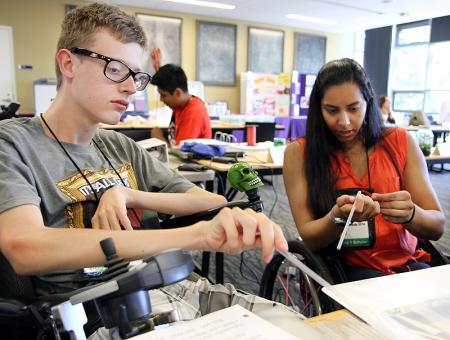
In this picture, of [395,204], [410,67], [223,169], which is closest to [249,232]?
[395,204]

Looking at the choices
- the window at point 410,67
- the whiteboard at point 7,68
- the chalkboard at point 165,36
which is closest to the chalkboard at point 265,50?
the chalkboard at point 165,36

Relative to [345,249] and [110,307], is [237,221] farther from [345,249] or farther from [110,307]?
[345,249]

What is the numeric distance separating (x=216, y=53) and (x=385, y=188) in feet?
23.9

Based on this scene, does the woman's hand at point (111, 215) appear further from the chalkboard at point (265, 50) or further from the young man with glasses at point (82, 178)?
the chalkboard at point (265, 50)

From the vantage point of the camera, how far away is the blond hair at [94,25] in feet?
3.26

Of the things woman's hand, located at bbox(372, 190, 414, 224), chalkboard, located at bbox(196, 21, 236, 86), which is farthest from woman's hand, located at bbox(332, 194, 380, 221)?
chalkboard, located at bbox(196, 21, 236, 86)

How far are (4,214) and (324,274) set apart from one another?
0.77 meters

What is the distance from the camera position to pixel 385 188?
1.33 meters

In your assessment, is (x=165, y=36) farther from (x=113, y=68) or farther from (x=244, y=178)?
(x=244, y=178)

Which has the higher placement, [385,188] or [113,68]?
[113,68]

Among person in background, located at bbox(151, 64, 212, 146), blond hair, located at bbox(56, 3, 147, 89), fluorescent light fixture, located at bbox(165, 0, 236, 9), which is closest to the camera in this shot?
blond hair, located at bbox(56, 3, 147, 89)

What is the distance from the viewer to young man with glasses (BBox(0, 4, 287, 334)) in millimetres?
722

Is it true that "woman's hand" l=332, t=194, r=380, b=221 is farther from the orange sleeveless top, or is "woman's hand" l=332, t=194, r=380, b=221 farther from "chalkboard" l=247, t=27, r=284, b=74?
"chalkboard" l=247, t=27, r=284, b=74

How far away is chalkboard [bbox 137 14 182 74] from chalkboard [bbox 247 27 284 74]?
5.28 feet
